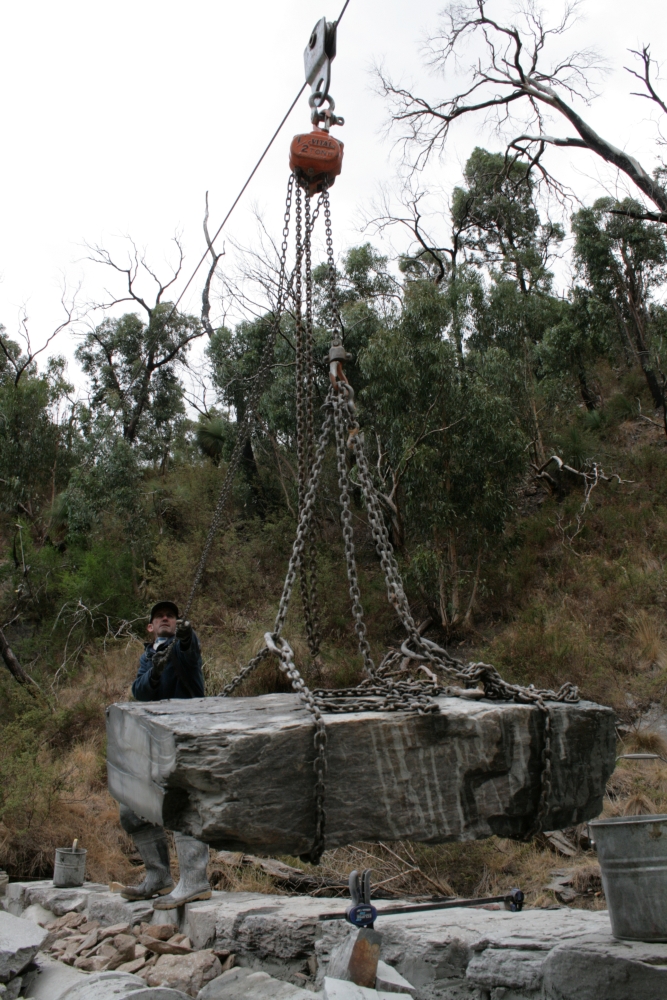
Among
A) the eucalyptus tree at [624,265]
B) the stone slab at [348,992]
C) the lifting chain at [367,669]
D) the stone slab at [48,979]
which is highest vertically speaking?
the eucalyptus tree at [624,265]

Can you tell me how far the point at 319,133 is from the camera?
400 centimetres

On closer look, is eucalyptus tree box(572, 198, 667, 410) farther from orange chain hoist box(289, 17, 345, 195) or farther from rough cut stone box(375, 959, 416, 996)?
rough cut stone box(375, 959, 416, 996)

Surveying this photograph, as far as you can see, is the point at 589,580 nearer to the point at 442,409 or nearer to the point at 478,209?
the point at 442,409

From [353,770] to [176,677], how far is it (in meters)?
2.03

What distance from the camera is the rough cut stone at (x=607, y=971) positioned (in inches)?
119

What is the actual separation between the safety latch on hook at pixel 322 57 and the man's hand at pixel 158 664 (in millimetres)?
3137

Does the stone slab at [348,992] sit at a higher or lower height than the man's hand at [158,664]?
lower

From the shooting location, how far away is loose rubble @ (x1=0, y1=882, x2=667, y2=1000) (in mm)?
3131

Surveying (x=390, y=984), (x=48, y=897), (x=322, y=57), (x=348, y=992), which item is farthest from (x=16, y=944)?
(x=322, y=57)

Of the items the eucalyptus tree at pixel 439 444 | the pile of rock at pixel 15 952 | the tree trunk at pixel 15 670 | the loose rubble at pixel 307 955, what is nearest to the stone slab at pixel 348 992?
the loose rubble at pixel 307 955

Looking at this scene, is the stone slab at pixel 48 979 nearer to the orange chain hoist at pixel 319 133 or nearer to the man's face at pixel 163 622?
the man's face at pixel 163 622

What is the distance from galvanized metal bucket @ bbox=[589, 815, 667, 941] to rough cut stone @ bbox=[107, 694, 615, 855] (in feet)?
2.24

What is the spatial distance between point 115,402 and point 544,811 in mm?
14727

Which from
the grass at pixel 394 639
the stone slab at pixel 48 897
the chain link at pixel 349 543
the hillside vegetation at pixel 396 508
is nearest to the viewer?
the chain link at pixel 349 543
